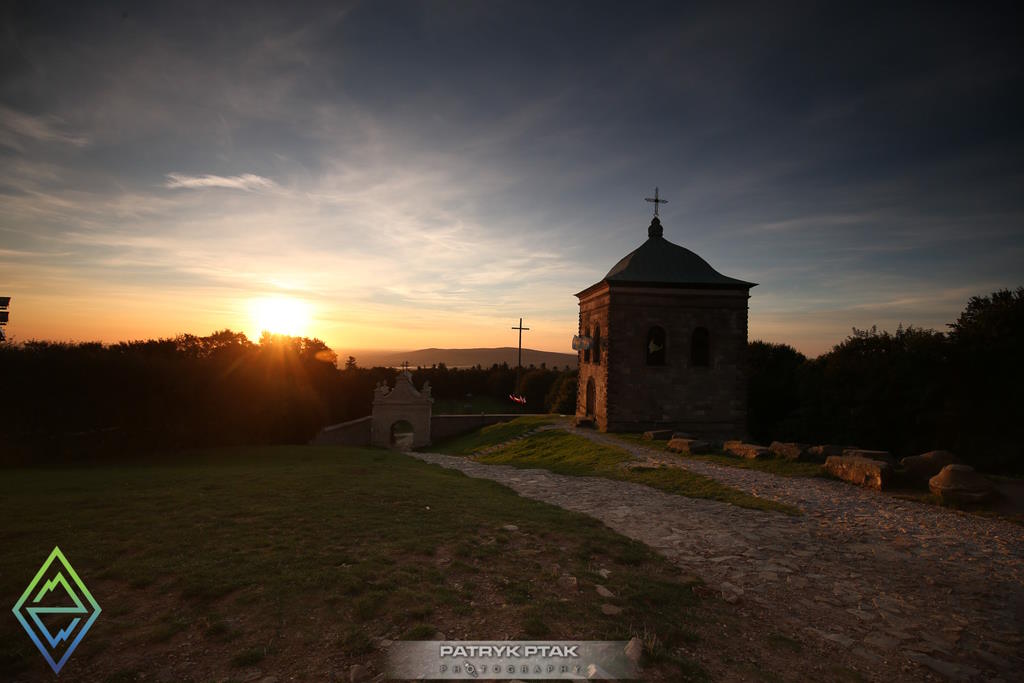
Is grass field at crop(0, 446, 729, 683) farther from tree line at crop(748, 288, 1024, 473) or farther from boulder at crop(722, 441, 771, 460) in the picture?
tree line at crop(748, 288, 1024, 473)

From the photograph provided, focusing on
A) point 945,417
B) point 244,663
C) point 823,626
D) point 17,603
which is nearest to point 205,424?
point 17,603

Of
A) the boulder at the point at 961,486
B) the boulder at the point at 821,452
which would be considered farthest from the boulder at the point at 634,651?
the boulder at the point at 821,452

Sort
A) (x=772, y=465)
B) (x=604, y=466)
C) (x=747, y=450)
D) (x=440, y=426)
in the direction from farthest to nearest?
(x=440, y=426) → (x=747, y=450) → (x=604, y=466) → (x=772, y=465)

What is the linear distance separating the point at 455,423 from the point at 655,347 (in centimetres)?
1709

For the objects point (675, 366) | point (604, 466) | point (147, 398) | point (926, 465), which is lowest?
point (604, 466)

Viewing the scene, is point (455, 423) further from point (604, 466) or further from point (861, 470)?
point (861, 470)

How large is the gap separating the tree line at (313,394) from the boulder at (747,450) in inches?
581

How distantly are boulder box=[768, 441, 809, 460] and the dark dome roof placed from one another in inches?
440

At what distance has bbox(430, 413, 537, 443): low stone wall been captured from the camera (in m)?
35.6

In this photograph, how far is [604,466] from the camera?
1600 cm

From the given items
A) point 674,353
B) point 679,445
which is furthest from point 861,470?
point 674,353

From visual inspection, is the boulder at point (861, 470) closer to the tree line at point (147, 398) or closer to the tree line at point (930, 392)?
the tree line at point (930, 392)

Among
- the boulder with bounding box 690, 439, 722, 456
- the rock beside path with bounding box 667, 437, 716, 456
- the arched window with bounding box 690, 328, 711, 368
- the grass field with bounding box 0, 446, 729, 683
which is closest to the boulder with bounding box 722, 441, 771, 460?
the boulder with bounding box 690, 439, 722, 456

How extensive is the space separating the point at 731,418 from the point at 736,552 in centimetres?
1883
